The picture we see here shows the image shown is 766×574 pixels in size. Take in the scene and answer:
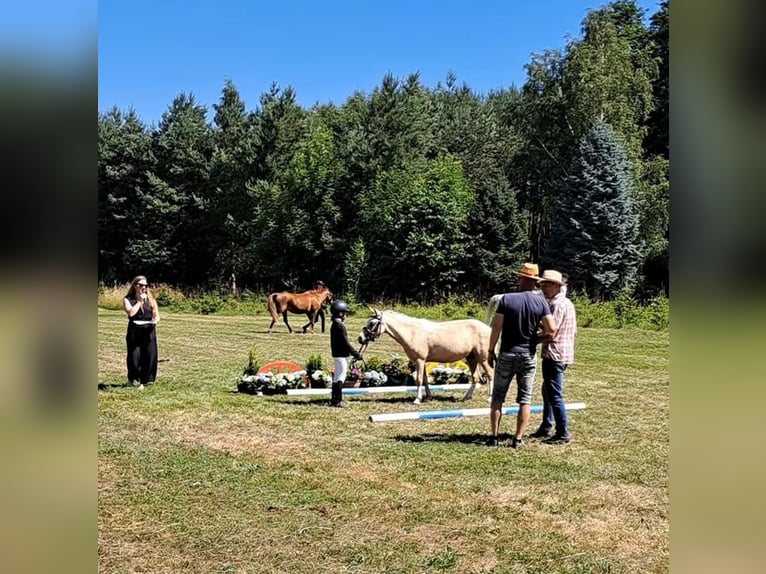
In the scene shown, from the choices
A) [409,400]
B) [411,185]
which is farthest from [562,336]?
[411,185]

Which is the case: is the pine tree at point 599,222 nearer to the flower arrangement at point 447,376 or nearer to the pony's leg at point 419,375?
the flower arrangement at point 447,376

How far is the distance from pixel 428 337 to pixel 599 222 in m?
22.1

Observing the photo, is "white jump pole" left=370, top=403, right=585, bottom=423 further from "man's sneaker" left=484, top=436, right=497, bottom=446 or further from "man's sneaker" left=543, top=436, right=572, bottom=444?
"man's sneaker" left=484, top=436, right=497, bottom=446

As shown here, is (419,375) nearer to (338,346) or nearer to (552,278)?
(338,346)

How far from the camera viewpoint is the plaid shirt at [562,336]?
782 centimetres

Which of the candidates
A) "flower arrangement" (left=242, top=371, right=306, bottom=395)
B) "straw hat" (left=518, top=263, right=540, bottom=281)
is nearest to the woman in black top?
"flower arrangement" (left=242, top=371, right=306, bottom=395)

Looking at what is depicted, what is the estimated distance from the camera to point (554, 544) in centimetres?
486

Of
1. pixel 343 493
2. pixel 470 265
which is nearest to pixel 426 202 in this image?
pixel 470 265

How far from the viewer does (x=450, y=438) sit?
8.05 meters

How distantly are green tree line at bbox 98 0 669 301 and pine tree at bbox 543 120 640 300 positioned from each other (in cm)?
7

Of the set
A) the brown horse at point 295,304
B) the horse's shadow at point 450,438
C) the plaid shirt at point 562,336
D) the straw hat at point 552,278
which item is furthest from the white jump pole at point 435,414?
the brown horse at point 295,304

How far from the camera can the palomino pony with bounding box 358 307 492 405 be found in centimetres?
1002
